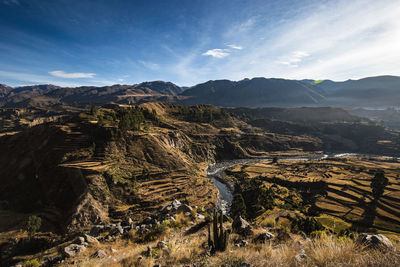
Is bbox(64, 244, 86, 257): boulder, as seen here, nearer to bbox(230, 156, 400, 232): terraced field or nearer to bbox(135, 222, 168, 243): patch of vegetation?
bbox(135, 222, 168, 243): patch of vegetation

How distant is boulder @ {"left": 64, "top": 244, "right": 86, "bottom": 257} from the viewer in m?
12.7

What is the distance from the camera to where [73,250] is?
13289 mm

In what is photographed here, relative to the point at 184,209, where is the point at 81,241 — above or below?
above

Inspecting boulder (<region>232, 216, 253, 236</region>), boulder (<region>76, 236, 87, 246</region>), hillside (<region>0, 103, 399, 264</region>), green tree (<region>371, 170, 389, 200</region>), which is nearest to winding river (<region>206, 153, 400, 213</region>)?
hillside (<region>0, 103, 399, 264</region>)

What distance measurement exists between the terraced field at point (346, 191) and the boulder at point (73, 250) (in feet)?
245

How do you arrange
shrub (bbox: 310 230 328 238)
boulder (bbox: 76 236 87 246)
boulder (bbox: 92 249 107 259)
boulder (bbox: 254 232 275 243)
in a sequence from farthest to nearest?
boulder (bbox: 76 236 87 246), boulder (bbox: 254 232 275 243), boulder (bbox: 92 249 107 259), shrub (bbox: 310 230 328 238)

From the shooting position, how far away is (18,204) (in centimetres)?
5916

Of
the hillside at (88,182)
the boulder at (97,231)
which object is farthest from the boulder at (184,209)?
the boulder at (97,231)

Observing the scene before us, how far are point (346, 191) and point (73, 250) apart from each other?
322ft

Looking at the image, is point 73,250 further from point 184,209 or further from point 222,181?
point 222,181

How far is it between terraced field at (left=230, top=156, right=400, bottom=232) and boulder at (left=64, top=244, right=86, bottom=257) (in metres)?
74.6

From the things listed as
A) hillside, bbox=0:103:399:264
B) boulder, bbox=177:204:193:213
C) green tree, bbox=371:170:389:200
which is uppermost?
boulder, bbox=177:204:193:213

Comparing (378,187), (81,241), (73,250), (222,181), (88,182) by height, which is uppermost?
(73,250)

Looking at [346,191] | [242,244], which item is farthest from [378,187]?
[242,244]
